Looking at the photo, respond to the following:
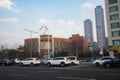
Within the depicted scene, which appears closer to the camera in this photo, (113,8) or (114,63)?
(114,63)

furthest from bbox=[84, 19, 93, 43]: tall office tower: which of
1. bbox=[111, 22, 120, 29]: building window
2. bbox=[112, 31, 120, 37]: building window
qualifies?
bbox=[112, 31, 120, 37]: building window

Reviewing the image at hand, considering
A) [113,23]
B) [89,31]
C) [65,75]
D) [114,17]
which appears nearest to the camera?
[65,75]

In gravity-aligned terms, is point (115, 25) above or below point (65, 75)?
above

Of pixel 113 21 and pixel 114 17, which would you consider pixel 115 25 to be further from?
pixel 114 17

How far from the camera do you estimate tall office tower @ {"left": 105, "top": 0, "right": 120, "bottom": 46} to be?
6400 cm

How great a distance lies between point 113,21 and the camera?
214 feet

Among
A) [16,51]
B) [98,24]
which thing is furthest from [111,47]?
[98,24]

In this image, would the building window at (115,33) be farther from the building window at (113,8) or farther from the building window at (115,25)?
the building window at (113,8)

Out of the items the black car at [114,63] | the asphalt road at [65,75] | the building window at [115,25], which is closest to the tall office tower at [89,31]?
the building window at [115,25]

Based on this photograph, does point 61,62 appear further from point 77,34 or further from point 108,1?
point 77,34

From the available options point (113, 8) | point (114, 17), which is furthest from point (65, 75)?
point (113, 8)

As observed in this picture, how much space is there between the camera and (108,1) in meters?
66.1

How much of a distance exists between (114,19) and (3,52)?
51975 millimetres

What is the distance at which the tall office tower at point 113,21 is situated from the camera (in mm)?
63997
